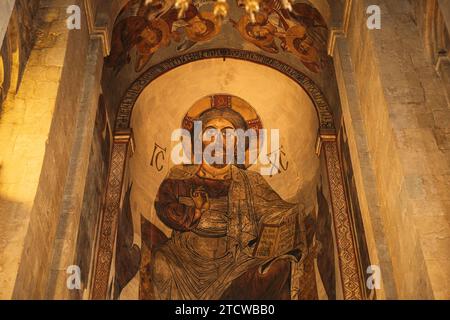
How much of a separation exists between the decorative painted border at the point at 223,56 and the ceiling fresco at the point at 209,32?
0.13 m

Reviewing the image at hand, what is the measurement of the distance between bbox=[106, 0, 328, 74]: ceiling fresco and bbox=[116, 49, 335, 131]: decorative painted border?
5.1 inches

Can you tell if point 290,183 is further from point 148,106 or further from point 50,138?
point 50,138

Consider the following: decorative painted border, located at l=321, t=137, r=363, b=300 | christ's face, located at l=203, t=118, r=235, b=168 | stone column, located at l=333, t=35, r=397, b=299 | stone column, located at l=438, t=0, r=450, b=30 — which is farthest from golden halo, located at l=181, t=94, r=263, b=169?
stone column, located at l=438, t=0, r=450, b=30

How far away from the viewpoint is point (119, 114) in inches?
409

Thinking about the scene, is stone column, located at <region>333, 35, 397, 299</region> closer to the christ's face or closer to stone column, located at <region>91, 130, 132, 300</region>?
stone column, located at <region>91, 130, 132, 300</region>

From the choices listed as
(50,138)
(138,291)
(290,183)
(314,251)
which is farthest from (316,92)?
(50,138)

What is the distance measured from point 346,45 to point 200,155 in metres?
4.39

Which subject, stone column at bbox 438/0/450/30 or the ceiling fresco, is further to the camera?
the ceiling fresco

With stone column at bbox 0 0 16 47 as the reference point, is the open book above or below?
above

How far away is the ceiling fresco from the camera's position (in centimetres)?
992

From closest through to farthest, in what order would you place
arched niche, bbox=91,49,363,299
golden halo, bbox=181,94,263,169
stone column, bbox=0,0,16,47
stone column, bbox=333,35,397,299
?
stone column, bbox=0,0,16,47
stone column, bbox=333,35,397,299
arched niche, bbox=91,49,363,299
golden halo, bbox=181,94,263,169

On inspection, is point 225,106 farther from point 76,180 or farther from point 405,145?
point 405,145

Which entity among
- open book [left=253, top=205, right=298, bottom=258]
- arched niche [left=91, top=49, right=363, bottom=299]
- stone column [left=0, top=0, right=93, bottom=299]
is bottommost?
stone column [left=0, top=0, right=93, bottom=299]

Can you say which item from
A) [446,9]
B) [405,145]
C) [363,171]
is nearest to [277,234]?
[363,171]
